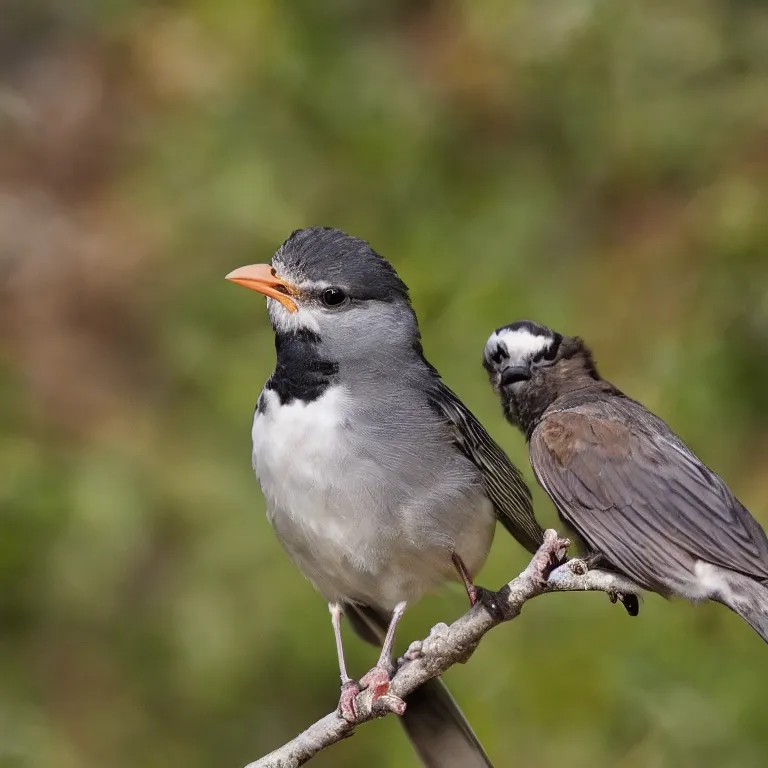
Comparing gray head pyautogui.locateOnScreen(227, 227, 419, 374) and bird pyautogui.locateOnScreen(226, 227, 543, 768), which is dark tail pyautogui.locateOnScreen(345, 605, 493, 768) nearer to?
bird pyautogui.locateOnScreen(226, 227, 543, 768)

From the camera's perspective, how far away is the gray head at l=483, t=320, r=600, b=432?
3.91 meters

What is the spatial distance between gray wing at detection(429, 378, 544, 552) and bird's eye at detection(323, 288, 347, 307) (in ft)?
1.25

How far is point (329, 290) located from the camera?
3.70 metres

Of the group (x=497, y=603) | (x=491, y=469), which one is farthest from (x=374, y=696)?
(x=491, y=469)

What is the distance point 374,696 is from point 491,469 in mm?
776

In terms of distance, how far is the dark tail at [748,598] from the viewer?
10.1 ft

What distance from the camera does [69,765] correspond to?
6.22 metres

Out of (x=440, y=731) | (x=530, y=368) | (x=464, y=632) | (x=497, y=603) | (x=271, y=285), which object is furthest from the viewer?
(x=440, y=731)

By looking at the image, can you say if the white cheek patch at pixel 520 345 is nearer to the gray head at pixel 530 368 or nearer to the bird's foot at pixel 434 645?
the gray head at pixel 530 368

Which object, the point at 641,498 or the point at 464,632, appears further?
the point at 641,498

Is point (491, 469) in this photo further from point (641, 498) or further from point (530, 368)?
point (641, 498)

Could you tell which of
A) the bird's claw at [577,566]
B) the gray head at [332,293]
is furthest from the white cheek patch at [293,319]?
the bird's claw at [577,566]

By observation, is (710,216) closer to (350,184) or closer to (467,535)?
(350,184)

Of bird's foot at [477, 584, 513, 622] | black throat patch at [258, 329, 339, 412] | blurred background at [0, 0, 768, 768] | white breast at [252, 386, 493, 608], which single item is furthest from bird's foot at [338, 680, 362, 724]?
blurred background at [0, 0, 768, 768]
